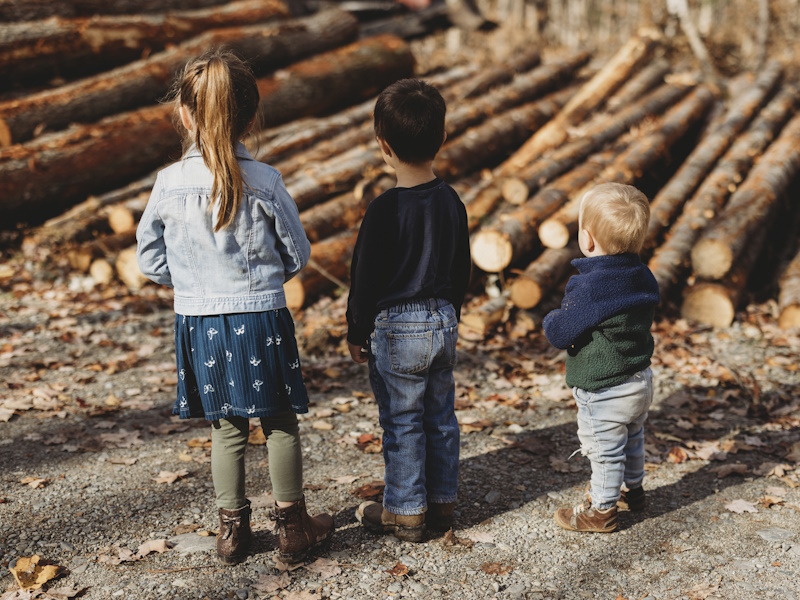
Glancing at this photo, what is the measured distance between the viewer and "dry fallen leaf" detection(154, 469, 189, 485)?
394 cm

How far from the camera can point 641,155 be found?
27.0 ft

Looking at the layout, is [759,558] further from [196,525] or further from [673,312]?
[673,312]

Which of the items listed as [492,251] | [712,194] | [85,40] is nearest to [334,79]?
[85,40]

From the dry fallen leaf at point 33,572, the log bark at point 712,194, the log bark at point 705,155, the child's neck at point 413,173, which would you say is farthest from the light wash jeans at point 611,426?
the log bark at point 705,155

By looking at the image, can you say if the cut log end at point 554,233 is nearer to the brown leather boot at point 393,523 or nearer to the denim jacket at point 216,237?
the brown leather boot at point 393,523

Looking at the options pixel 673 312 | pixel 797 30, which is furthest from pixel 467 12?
pixel 673 312

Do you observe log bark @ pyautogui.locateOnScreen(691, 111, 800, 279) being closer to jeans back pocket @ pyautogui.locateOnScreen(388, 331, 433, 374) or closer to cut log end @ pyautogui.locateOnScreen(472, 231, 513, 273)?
cut log end @ pyautogui.locateOnScreen(472, 231, 513, 273)

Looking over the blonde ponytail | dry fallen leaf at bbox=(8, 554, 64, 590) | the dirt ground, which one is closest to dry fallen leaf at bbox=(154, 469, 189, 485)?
the dirt ground

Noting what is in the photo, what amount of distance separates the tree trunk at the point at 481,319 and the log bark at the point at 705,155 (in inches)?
74.5

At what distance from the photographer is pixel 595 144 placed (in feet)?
28.8

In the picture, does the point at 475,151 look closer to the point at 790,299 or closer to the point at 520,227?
the point at 520,227

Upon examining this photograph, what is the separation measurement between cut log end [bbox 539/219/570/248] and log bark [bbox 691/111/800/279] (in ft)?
4.01

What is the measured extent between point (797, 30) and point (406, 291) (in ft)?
57.2

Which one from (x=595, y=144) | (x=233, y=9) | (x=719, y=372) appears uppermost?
(x=233, y=9)
